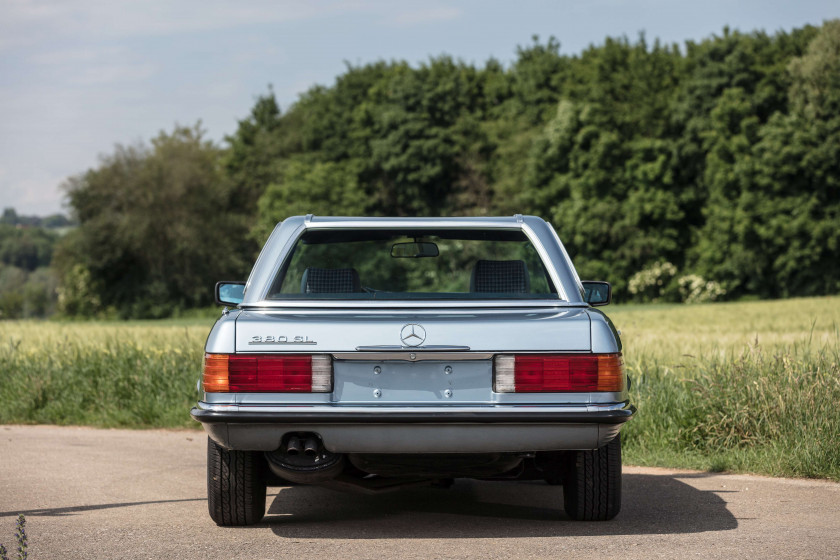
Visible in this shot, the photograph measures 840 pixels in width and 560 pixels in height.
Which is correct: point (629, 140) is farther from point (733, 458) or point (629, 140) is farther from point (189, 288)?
point (733, 458)

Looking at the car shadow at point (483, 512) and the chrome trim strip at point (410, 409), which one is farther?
the car shadow at point (483, 512)

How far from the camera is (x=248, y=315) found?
17.6ft

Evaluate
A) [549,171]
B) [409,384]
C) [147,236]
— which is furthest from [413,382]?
[147,236]

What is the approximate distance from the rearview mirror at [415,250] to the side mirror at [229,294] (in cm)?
91

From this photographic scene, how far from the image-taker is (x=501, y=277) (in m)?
6.42

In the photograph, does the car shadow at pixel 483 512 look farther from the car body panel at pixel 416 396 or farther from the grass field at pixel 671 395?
the grass field at pixel 671 395

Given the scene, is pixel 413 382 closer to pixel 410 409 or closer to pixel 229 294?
pixel 410 409

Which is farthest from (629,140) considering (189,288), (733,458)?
Result: (733,458)

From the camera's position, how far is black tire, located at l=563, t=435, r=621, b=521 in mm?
5770

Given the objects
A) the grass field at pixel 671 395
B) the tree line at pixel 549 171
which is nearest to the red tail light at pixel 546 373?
the grass field at pixel 671 395

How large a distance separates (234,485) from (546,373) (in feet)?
5.67

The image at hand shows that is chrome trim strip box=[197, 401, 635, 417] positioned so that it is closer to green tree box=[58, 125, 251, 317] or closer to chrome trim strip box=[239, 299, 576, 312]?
chrome trim strip box=[239, 299, 576, 312]

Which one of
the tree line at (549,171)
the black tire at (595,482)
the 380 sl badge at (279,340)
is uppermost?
the tree line at (549,171)

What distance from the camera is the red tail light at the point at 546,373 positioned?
16.9ft
